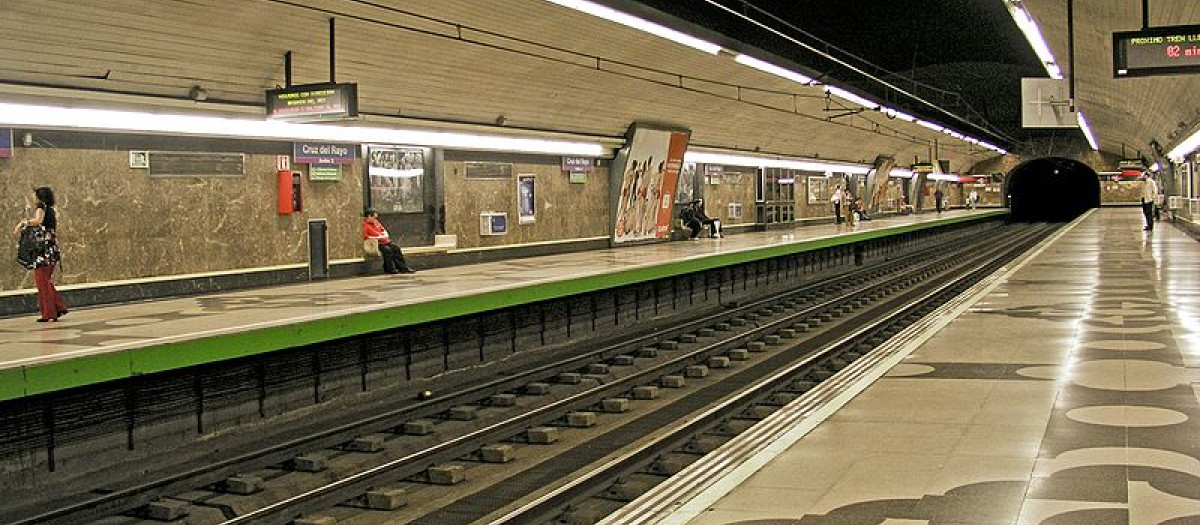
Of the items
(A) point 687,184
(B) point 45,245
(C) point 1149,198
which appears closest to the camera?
(B) point 45,245

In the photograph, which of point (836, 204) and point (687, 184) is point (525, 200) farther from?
point (836, 204)

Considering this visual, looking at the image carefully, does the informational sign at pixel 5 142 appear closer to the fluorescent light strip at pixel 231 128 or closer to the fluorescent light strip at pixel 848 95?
the fluorescent light strip at pixel 231 128

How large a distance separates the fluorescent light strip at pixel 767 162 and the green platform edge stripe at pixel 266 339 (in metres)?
12.8

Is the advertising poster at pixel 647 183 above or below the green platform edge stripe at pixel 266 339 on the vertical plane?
above

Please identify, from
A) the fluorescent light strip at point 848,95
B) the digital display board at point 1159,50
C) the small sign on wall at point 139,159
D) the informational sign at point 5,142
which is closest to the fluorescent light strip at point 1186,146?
the fluorescent light strip at point 848,95

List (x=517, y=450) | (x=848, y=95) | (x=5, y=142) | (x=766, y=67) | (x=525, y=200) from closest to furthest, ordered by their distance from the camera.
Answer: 1. (x=517, y=450)
2. (x=5, y=142)
3. (x=766, y=67)
4. (x=525, y=200)
5. (x=848, y=95)

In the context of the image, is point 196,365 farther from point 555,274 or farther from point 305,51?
point 555,274

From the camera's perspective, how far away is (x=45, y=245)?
10328 mm

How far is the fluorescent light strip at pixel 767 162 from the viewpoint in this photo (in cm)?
2933

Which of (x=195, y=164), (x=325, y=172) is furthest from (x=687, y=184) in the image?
(x=195, y=164)

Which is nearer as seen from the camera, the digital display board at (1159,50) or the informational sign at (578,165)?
the digital display board at (1159,50)

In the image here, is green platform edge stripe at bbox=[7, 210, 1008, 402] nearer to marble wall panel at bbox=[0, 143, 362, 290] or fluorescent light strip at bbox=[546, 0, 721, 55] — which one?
fluorescent light strip at bbox=[546, 0, 721, 55]

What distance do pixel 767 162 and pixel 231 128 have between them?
71.7ft

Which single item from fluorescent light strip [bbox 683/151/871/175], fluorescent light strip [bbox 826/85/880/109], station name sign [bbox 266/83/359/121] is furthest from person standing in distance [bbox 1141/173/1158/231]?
station name sign [bbox 266/83/359/121]
